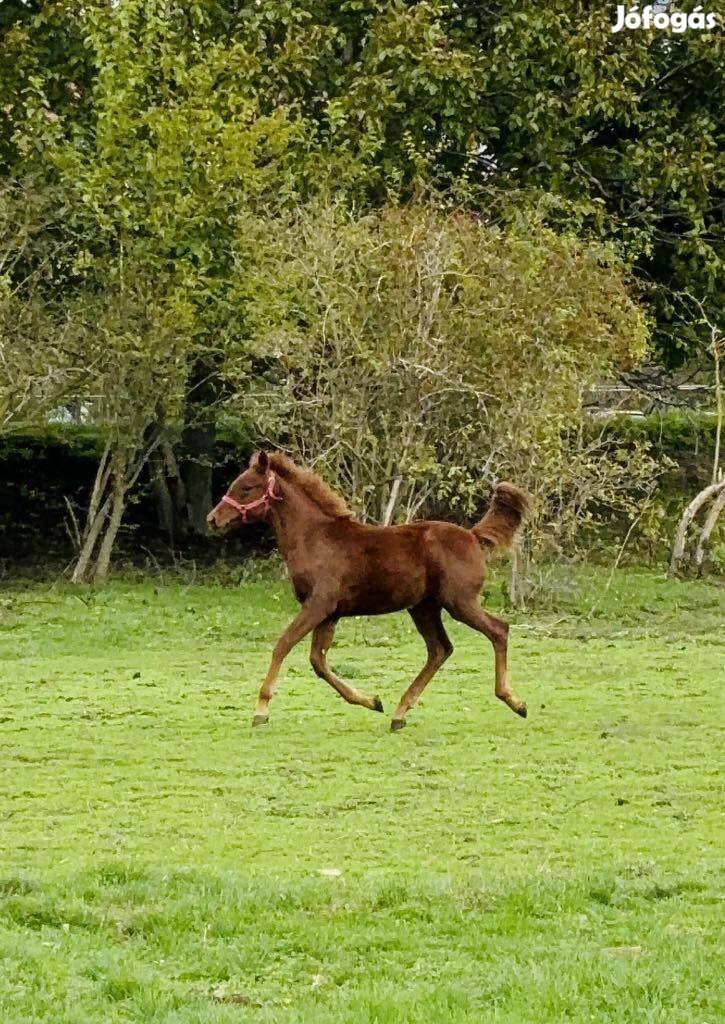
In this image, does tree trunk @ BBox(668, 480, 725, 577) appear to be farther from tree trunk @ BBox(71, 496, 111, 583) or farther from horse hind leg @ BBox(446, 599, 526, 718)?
horse hind leg @ BBox(446, 599, 526, 718)

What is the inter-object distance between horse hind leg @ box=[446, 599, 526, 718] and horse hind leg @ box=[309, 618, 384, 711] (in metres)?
0.86

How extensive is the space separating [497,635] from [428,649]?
0.50 metres

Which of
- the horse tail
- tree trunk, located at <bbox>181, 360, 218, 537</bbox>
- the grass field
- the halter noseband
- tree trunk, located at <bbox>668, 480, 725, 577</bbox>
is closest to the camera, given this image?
the grass field

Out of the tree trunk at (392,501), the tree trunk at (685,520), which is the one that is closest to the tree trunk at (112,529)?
the tree trunk at (392,501)

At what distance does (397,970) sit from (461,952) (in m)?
0.33

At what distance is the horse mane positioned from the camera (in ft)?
42.2

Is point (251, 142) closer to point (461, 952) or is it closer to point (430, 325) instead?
point (430, 325)

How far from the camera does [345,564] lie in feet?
41.7

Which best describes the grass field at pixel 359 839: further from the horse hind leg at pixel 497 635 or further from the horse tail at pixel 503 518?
the horse tail at pixel 503 518

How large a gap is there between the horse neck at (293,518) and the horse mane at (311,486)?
0.12ft

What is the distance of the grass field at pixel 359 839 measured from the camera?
6.14m

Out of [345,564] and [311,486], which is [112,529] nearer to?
[311,486]

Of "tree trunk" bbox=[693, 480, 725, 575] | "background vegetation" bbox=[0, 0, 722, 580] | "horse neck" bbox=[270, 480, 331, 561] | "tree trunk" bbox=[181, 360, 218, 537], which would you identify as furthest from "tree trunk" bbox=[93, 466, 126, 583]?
"horse neck" bbox=[270, 480, 331, 561]

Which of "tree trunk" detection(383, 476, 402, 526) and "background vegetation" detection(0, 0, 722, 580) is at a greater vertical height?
"background vegetation" detection(0, 0, 722, 580)
